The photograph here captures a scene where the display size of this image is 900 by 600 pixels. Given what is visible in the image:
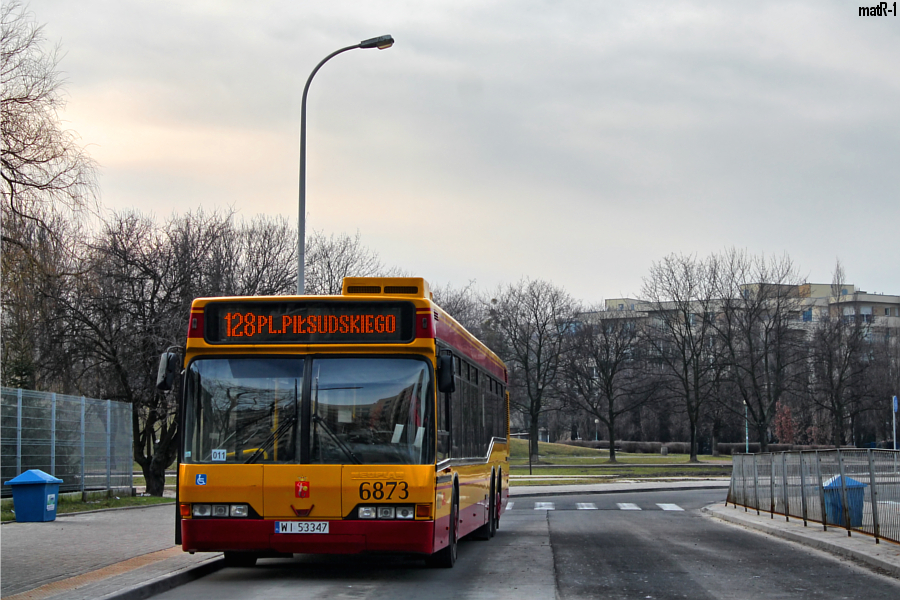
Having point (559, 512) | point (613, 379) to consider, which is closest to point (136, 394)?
point (559, 512)

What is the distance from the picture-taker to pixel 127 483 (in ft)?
91.2

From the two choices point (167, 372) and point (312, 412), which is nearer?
point (167, 372)

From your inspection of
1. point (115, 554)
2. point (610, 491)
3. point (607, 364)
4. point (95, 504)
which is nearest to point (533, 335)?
point (607, 364)

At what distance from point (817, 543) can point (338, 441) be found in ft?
28.3

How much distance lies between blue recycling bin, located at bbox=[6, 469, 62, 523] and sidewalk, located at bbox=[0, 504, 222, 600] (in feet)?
1.19

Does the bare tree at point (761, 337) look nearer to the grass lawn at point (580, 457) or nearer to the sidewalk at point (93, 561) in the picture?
the grass lawn at point (580, 457)

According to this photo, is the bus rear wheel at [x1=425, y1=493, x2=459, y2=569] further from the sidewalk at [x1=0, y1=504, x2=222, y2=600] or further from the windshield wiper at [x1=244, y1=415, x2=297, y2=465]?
the sidewalk at [x1=0, y1=504, x2=222, y2=600]

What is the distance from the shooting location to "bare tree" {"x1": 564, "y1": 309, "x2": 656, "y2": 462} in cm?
6694

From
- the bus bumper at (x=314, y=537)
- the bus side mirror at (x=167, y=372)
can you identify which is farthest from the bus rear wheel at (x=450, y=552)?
the bus side mirror at (x=167, y=372)

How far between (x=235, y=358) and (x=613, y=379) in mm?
60617

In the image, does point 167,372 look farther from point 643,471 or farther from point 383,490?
point 643,471

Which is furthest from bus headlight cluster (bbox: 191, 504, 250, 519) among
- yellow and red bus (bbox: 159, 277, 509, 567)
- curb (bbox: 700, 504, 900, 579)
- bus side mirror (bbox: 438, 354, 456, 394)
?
curb (bbox: 700, 504, 900, 579)

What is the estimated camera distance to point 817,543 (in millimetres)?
15305

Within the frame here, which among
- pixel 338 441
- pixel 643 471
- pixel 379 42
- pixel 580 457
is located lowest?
pixel 580 457
